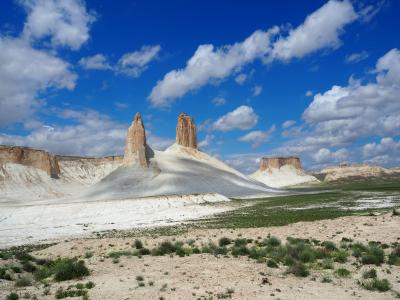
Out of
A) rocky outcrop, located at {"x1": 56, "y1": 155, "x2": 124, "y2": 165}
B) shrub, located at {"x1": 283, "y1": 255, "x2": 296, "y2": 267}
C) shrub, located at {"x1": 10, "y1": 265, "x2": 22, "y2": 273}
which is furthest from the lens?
rocky outcrop, located at {"x1": 56, "y1": 155, "x2": 124, "y2": 165}

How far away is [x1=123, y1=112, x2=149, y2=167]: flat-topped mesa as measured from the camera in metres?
130

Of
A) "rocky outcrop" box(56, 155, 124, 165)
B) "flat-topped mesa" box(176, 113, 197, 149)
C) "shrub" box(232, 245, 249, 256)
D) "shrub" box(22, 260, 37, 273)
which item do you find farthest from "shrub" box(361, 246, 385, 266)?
"rocky outcrop" box(56, 155, 124, 165)

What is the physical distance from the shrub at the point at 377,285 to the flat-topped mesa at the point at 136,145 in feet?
382

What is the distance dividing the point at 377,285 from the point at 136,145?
118951 millimetres

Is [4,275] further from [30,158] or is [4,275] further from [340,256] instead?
[30,158]

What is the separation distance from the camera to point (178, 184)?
116062mm

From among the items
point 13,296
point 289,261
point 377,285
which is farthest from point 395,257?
point 13,296

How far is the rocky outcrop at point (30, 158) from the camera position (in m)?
129

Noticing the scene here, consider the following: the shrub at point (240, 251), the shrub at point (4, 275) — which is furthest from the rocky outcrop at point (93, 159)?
the shrub at point (240, 251)

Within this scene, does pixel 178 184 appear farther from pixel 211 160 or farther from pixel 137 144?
pixel 211 160

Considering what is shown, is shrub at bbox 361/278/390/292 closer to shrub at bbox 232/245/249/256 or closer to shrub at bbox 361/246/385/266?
shrub at bbox 361/246/385/266

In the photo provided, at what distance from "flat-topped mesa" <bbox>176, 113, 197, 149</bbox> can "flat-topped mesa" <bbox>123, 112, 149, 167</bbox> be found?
30.7 metres

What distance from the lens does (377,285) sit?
1438cm

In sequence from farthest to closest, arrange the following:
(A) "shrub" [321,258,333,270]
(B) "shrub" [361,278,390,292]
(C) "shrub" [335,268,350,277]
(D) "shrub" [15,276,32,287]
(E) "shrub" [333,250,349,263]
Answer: (E) "shrub" [333,250,349,263] < (A) "shrub" [321,258,333,270] < (C) "shrub" [335,268,350,277] < (D) "shrub" [15,276,32,287] < (B) "shrub" [361,278,390,292]
